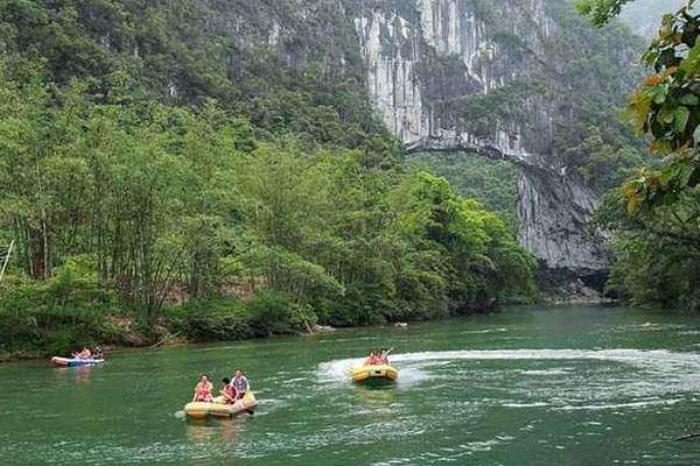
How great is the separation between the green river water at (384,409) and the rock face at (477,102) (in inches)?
2818

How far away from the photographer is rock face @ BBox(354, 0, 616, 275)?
347ft

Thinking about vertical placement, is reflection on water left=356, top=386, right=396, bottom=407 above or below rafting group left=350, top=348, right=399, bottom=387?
below

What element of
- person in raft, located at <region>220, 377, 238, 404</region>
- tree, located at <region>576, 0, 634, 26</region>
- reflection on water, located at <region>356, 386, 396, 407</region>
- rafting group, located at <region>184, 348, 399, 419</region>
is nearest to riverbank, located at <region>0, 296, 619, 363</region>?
reflection on water, located at <region>356, 386, 396, 407</region>

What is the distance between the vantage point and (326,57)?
105438 mm

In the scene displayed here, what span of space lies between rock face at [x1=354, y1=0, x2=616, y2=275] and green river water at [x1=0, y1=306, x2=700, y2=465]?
71569 mm

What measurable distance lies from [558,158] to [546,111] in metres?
7.54

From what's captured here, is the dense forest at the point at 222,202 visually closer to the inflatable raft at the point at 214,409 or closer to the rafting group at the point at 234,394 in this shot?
the rafting group at the point at 234,394

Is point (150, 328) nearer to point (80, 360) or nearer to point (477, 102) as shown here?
point (80, 360)

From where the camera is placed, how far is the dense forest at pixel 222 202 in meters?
37.1

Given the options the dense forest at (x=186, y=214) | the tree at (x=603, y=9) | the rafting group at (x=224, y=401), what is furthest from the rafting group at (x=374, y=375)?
the dense forest at (x=186, y=214)

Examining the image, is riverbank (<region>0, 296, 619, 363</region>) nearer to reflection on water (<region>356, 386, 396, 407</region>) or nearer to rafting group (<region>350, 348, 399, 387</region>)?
rafting group (<region>350, 348, 399, 387</region>)

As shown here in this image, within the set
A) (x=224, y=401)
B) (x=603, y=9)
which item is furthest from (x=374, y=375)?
(x=603, y=9)

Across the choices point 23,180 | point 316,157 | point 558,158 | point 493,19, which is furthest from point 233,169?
point 493,19

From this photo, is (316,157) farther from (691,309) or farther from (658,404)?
(658,404)
